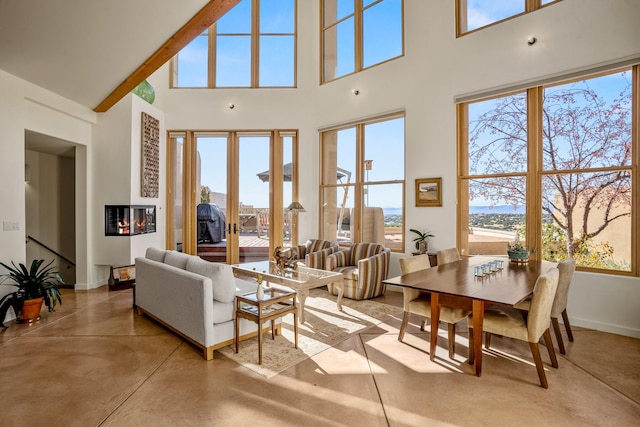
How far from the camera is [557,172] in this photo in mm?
4281

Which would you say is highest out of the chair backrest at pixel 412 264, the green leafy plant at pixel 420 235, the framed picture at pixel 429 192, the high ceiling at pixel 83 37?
the high ceiling at pixel 83 37

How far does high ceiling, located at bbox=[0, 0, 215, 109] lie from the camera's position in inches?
129

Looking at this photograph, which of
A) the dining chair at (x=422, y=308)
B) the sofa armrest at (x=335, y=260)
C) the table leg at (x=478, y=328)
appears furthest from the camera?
the sofa armrest at (x=335, y=260)

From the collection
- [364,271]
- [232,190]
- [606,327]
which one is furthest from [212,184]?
[606,327]

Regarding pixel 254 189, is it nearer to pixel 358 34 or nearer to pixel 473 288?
pixel 358 34

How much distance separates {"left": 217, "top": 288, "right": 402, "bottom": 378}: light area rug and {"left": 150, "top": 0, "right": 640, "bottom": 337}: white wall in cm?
146

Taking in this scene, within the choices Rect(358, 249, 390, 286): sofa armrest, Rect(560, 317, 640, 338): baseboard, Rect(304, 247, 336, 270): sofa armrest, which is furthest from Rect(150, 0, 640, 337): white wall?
Rect(304, 247, 336, 270): sofa armrest

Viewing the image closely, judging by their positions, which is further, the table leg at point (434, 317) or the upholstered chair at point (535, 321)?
the table leg at point (434, 317)

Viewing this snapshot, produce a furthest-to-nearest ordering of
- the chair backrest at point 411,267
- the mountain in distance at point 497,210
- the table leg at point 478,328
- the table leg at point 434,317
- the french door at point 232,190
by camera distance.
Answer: the french door at point 232,190 < the mountain in distance at point 497,210 < the chair backrest at point 411,267 < the table leg at point 434,317 < the table leg at point 478,328

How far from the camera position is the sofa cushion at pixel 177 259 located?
3725mm

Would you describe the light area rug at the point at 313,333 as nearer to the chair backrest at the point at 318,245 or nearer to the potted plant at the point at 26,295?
the chair backrest at the point at 318,245

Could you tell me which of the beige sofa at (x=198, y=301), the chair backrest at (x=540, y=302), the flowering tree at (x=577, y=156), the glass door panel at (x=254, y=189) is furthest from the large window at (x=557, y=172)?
the glass door panel at (x=254, y=189)

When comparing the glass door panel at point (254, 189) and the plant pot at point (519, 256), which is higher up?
the glass door panel at point (254, 189)

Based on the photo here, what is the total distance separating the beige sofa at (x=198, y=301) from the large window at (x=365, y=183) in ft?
10.3
